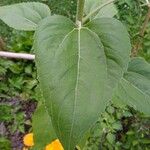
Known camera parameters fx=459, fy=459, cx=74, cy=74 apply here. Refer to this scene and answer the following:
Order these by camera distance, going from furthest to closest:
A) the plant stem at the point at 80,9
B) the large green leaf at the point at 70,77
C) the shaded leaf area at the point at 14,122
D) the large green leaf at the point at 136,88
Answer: the shaded leaf area at the point at 14,122, the large green leaf at the point at 136,88, the plant stem at the point at 80,9, the large green leaf at the point at 70,77

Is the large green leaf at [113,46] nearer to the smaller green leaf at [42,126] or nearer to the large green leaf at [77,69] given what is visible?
the large green leaf at [77,69]

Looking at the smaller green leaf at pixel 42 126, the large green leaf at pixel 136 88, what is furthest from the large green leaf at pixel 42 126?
the large green leaf at pixel 136 88

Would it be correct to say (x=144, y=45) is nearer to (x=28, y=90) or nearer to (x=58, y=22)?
(x=28, y=90)

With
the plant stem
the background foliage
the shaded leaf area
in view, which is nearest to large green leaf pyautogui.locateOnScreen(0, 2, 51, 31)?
the plant stem

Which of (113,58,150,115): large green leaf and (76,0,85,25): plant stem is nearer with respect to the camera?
(76,0,85,25): plant stem

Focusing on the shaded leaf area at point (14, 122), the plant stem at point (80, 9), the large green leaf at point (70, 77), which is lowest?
the shaded leaf area at point (14, 122)

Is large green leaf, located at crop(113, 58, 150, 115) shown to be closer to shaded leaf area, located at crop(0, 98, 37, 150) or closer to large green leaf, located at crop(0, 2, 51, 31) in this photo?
large green leaf, located at crop(0, 2, 51, 31)

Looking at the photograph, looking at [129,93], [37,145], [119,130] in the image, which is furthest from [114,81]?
[119,130]
